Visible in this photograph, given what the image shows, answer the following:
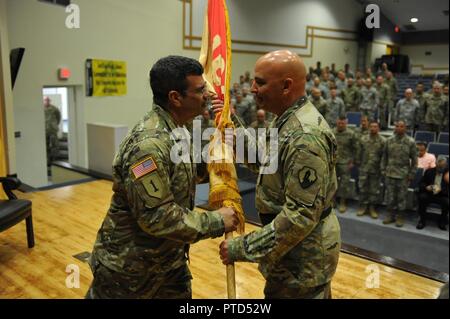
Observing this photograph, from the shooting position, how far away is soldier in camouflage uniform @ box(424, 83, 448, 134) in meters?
8.32

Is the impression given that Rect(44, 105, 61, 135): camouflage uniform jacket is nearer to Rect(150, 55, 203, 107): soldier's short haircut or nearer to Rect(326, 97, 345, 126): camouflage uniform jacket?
Rect(326, 97, 345, 126): camouflage uniform jacket

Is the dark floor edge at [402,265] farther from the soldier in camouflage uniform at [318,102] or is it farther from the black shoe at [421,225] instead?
the soldier in camouflage uniform at [318,102]

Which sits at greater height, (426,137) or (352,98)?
(352,98)

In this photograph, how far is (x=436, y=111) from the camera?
8.38 meters

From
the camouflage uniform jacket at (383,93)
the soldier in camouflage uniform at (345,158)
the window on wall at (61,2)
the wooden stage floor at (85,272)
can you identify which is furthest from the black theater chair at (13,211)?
the camouflage uniform jacket at (383,93)

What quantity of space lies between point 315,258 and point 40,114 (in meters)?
6.25

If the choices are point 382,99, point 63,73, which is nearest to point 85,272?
point 63,73

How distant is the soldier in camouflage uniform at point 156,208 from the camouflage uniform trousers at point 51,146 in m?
7.00

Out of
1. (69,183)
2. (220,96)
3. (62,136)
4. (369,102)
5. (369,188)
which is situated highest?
(220,96)

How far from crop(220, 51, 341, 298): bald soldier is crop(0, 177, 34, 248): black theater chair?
7.18 feet

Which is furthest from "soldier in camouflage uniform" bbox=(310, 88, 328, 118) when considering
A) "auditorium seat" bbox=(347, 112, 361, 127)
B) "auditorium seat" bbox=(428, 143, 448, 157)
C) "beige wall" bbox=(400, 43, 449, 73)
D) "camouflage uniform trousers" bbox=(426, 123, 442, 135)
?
"beige wall" bbox=(400, 43, 449, 73)

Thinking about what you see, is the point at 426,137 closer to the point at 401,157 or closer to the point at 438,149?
the point at 438,149

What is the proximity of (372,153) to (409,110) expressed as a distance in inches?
114

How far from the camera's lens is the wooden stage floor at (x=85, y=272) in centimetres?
276
